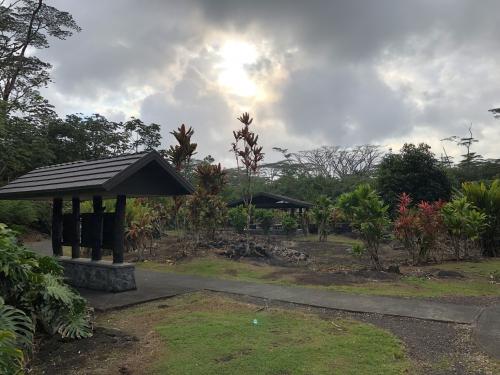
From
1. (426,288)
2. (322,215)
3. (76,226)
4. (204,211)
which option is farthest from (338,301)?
(322,215)

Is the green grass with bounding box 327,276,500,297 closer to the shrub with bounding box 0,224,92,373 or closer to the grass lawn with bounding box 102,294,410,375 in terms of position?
the grass lawn with bounding box 102,294,410,375

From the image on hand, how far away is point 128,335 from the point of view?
19.0 ft

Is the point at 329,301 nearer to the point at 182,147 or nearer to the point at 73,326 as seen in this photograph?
the point at 73,326

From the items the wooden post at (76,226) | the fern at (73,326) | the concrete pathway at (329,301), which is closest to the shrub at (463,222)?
the concrete pathway at (329,301)

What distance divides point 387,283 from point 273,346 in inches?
199

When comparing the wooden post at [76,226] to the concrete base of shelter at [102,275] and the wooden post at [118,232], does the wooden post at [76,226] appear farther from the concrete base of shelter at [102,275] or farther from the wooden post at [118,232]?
the wooden post at [118,232]

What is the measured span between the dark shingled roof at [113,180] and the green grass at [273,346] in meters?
2.78

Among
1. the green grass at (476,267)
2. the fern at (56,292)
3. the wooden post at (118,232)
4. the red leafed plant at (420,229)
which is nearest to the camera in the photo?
the fern at (56,292)

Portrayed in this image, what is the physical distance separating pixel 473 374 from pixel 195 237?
41.8 feet

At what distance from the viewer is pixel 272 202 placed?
3272 centimetres

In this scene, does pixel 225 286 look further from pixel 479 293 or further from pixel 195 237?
pixel 195 237

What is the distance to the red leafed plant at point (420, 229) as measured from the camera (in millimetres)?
12070

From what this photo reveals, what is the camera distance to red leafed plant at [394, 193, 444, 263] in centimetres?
1207

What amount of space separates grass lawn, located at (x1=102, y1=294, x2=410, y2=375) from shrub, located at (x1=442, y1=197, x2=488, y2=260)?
752cm
